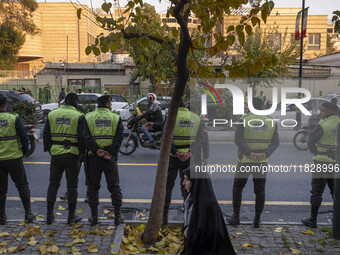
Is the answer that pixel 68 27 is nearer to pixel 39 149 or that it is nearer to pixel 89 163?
pixel 39 149

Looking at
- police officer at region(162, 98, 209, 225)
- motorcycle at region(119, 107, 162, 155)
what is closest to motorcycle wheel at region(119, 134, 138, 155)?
motorcycle at region(119, 107, 162, 155)

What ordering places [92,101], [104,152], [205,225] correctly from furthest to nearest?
[92,101] → [104,152] → [205,225]

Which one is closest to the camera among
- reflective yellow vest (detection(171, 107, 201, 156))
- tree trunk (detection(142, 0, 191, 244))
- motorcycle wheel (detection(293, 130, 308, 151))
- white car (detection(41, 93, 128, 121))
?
tree trunk (detection(142, 0, 191, 244))

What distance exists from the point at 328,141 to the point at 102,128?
3.40 meters

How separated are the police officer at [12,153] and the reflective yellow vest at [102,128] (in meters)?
1.06

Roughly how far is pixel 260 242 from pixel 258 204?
75cm

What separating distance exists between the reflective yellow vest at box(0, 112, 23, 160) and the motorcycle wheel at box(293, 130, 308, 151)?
9.49 m

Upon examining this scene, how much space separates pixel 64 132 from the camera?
5.92 metres

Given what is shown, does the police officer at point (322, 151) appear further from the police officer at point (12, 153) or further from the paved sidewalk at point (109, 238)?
the police officer at point (12, 153)

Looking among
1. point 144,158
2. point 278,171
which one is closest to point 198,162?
point 278,171

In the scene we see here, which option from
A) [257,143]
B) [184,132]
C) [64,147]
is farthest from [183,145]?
[64,147]

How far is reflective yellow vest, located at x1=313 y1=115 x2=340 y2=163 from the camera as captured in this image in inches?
236

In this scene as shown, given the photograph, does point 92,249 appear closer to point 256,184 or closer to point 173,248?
point 173,248

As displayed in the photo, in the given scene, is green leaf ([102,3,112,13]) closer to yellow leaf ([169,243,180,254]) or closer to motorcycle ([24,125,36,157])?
yellow leaf ([169,243,180,254])
